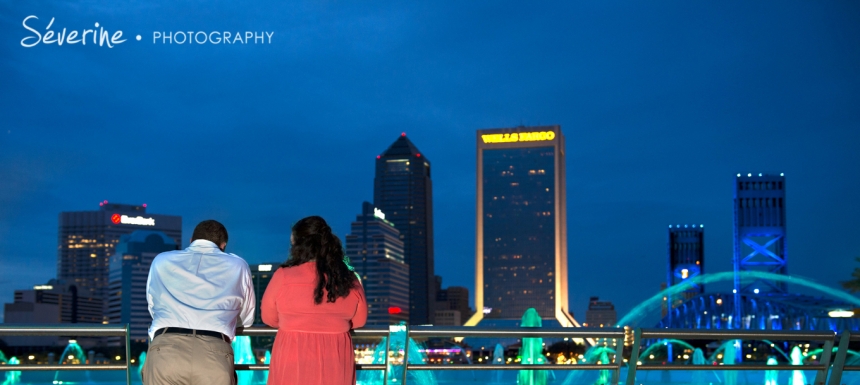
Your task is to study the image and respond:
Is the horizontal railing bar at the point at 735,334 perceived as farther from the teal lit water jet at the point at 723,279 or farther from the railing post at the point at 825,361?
the teal lit water jet at the point at 723,279

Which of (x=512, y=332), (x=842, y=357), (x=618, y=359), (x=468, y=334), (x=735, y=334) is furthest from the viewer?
(x=842, y=357)

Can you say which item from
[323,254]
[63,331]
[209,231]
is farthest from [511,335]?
Answer: [63,331]

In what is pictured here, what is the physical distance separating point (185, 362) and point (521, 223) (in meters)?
148

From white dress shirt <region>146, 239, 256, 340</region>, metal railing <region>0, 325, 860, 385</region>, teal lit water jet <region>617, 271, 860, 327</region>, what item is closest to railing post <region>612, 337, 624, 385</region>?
metal railing <region>0, 325, 860, 385</region>

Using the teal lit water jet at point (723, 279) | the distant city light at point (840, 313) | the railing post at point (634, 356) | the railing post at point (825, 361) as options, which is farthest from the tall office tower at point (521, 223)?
the railing post at point (634, 356)

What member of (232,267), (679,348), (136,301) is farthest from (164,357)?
(136,301)

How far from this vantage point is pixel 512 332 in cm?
688

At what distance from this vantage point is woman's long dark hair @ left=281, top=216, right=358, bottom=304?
16.6 ft

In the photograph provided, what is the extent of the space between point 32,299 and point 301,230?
8441 inches

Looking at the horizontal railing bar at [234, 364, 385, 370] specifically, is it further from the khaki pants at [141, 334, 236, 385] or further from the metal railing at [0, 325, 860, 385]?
the khaki pants at [141, 334, 236, 385]

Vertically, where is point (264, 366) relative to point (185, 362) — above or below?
below

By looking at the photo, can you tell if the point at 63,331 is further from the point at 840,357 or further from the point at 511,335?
the point at 840,357

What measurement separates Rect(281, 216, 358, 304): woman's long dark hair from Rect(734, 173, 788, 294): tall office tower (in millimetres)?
138158

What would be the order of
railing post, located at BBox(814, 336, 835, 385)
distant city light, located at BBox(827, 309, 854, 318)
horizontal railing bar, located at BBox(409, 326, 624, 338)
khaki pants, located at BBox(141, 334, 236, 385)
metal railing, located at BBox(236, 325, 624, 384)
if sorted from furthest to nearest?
distant city light, located at BBox(827, 309, 854, 318) → railing post, located at BBox(814, 336, 835, 385) → horizontal railing bar, located at BBox(409, 326, 624, 338) → metal railing, located at BBox(236, 325, 624, 384) → khaki pants, located at BBox(141, 334, 236, 385)
